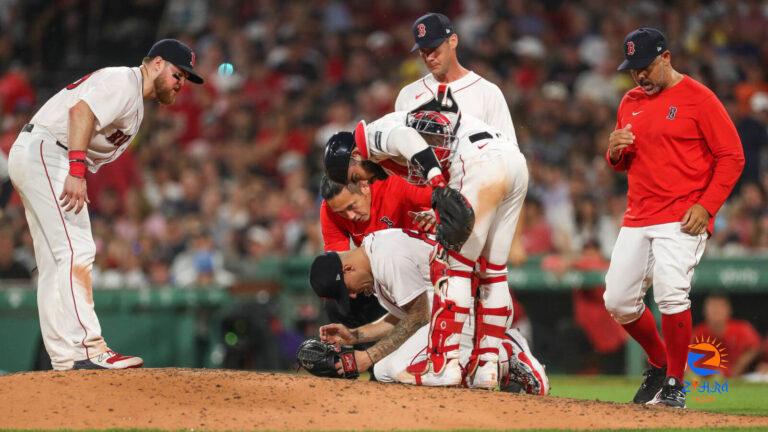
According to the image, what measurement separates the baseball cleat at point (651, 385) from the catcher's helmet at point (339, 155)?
2.37 metres

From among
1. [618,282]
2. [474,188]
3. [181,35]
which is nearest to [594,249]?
[618,282]

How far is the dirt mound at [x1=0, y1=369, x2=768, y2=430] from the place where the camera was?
18.6 feet

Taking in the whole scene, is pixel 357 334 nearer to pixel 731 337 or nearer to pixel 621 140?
pixel 621 140

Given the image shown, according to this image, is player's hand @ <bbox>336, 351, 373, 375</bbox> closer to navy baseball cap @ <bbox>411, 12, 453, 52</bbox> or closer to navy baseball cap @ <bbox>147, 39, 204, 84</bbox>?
navy baseball cap @ <bbox>147, 39, 204, 84</bbox>

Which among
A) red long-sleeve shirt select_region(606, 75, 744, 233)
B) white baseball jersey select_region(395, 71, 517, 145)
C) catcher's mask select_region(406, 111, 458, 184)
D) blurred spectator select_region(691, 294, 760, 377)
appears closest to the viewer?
catcher's mask select_region(406, 111, 458, 184)

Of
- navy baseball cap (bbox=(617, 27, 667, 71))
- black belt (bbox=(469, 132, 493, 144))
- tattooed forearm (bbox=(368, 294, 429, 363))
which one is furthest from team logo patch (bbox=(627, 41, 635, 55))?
tattooed forearm (bbox=(368, 294, 429, 363))

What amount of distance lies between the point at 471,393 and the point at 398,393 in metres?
0.39

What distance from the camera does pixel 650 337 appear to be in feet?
23.9

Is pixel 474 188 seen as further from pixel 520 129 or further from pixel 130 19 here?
pixel 130 19

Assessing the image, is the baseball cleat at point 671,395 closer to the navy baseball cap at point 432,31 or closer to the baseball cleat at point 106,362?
the navy baseball cap at point 432,31

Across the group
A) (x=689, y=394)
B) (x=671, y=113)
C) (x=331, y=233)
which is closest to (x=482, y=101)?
(x=671, y=113)

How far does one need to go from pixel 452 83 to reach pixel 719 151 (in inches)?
70.8

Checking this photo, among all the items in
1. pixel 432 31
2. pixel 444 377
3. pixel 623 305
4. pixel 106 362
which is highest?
pixel 432 31

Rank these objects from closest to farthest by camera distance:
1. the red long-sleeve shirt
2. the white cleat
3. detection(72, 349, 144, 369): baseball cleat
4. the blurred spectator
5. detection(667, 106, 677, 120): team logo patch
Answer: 1. the white cleat
2. detection(72, 349, 144, 369): baseball cleat
3. the red long-sleeve shirt
4. detection(667, 106, 677, 120): team logo patch
5. the blurred spectator
